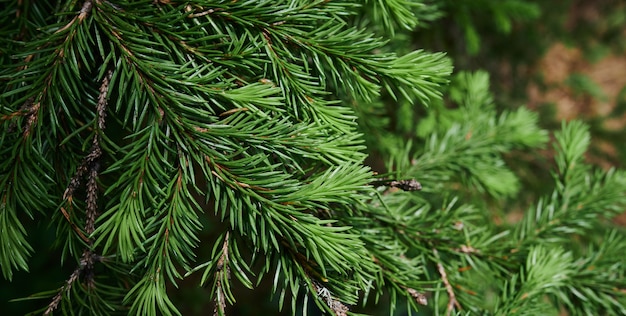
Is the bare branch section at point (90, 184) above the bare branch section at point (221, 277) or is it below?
above

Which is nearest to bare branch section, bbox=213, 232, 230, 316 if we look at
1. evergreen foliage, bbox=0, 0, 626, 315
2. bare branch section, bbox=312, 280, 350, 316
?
evergreen foliage, bbox=0, 0, 626, 315

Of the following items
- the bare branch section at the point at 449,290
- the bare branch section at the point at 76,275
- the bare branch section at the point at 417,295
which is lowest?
the bare branch section at the point at 76,275

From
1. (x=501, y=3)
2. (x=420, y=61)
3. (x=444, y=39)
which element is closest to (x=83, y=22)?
(x=420, y=61)

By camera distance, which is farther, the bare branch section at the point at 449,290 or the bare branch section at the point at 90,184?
the bare branch section at the point at 449,290

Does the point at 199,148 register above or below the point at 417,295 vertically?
above

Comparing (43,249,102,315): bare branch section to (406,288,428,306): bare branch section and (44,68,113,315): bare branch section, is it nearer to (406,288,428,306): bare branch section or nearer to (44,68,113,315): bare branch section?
(44,68,113,315): bare branch section

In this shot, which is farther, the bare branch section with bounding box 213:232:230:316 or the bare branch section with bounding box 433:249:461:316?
the bare branch section with bounding box 433:249:461:316

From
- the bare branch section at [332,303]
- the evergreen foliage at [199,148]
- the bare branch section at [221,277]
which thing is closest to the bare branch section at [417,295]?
the evergreen foliage at [199,148]

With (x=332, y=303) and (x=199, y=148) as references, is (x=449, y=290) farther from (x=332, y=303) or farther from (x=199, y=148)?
(x=199, y=148)

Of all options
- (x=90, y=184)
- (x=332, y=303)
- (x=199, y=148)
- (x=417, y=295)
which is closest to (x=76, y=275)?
(x=90, y=184)

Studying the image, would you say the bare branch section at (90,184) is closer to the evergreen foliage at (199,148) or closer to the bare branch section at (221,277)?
the evergreen foliage at (199,148)
